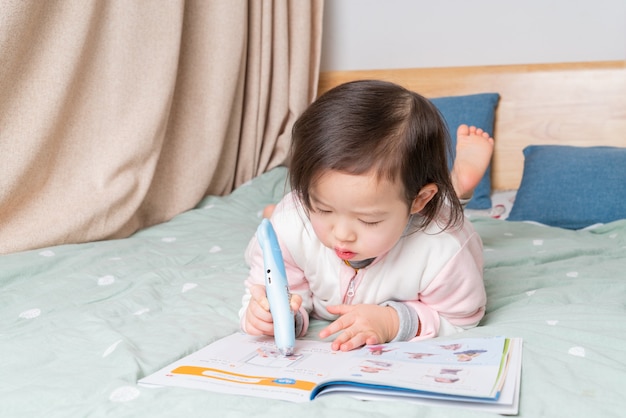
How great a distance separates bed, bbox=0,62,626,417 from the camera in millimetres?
753

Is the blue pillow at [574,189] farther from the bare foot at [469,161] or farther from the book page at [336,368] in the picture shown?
the book page at [336,368]

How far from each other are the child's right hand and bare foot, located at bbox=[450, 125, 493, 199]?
64cm

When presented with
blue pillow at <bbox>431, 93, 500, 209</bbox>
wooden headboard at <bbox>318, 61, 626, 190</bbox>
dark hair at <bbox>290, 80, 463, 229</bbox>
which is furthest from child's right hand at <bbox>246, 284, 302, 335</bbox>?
wooden headboard at <bbox>318, 61, 626, 190</bbox>

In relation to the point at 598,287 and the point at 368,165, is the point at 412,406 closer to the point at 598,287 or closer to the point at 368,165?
the point at 368,165

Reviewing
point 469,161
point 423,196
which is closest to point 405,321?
point 423,196

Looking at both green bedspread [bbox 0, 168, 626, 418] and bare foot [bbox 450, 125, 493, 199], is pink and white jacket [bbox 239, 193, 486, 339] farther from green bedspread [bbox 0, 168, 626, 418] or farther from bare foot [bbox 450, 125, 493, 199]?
bare foot [bbox 450, 125, 493, 199]

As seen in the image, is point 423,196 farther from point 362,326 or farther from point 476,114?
point 476,114

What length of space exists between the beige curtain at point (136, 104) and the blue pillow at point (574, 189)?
0.82 m

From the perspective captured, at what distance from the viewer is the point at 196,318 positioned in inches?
42.3

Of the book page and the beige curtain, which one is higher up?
the beige curtain

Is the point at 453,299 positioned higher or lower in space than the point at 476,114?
lower

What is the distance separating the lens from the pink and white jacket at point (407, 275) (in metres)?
1.01

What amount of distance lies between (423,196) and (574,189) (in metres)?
0.98

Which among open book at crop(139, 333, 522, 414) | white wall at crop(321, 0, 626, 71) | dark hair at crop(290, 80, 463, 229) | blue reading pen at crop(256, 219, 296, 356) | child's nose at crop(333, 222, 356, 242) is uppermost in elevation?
white wall at crop(321, 0, 626, 71)
